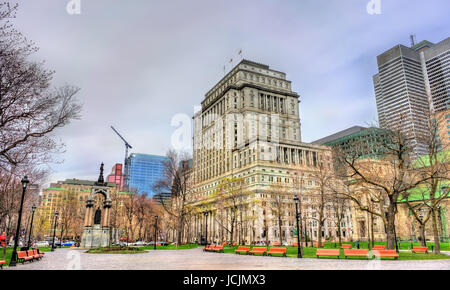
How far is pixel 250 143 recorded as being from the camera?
99062mm

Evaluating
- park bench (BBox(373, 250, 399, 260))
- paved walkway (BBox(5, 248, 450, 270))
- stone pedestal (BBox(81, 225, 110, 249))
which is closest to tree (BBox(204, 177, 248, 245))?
stone pedestal (BBox(81, 225, 110, 249))

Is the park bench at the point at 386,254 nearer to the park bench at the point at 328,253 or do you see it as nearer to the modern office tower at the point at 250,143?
the park bench at the point at 328,253

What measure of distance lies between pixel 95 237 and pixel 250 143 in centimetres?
6387

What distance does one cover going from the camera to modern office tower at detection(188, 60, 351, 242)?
91312 millimetres

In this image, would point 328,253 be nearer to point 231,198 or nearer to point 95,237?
point 95,237

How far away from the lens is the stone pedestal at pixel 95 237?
141ft

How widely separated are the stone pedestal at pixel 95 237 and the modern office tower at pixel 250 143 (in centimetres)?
4445

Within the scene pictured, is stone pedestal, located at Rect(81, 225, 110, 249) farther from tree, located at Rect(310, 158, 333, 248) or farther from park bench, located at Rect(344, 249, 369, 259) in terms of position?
park bench, located at Rect(344, 249, 369, 259)

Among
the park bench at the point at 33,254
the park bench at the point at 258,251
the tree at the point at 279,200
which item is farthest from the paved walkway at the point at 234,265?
the tree at the point at 279,200

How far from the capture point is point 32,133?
18609mm
